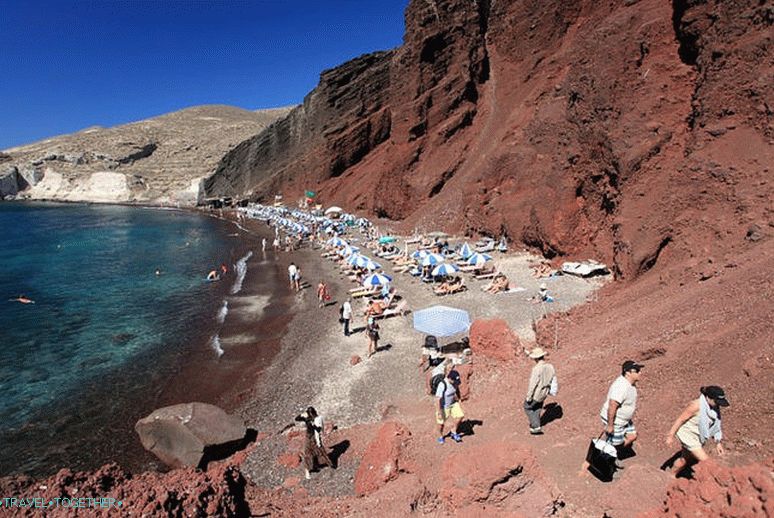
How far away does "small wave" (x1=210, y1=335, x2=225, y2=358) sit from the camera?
18516 millimetres

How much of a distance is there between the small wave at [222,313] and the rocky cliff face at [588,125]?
1812 centimetres

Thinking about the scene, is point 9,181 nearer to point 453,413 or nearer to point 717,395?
point 453,413

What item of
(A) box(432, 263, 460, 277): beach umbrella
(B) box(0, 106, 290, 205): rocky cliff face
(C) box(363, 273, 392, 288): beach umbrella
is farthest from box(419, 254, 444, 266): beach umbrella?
(B) box(0, 106, 290, 205): rocky cliff face

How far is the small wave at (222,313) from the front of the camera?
907 inches

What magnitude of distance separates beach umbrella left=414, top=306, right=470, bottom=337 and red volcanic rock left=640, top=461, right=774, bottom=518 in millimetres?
10085

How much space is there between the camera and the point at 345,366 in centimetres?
1533

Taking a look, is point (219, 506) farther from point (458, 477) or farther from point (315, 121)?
point (315, 121)

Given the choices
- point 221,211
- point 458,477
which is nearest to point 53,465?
point 458,477

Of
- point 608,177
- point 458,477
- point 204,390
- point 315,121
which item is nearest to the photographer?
point 458,477

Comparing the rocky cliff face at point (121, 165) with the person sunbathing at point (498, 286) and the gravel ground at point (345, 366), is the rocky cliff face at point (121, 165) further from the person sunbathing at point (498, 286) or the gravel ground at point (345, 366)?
the person sunbathing at point (498, 286)

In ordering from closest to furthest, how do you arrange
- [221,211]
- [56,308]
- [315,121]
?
[56,308], [315,121], [221,211]

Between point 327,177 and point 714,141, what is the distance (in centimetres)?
5970

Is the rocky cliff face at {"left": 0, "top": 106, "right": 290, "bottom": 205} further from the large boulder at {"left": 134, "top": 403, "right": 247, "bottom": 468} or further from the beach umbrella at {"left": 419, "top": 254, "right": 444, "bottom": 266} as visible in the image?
the large boulder at {"left": 134, "top": 403, "right": 247, "bottom": 468}

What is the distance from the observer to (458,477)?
5773 mm
